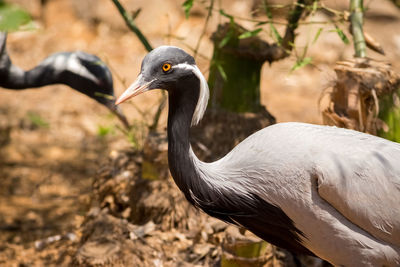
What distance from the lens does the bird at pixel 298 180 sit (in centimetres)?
196

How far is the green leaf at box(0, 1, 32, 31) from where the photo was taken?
80 centimetres

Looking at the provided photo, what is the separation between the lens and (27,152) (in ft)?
16.4

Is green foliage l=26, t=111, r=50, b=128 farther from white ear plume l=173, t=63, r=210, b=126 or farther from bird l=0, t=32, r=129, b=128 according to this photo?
white ear plume l=173, t=63, r=210, b=126

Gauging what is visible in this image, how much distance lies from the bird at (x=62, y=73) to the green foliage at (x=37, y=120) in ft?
6.67

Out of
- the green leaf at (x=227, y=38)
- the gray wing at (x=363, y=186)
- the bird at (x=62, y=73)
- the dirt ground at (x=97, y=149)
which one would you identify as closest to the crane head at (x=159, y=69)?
the dirt ground at (x=97, y=149)

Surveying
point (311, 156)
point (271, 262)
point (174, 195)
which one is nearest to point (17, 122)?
point (174, 195)

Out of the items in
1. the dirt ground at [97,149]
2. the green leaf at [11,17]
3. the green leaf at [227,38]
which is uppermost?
the green leaf at [11,17]

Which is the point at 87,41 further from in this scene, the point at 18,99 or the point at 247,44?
the point at 247,44

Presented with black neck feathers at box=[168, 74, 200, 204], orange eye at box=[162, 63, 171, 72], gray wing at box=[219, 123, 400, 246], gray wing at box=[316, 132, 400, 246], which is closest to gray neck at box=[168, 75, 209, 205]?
black neck feathers at box=[168, 74, 200, 204]

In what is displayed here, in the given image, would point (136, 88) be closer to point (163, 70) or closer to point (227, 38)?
point (163, 70)

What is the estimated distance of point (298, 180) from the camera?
6.50 feet

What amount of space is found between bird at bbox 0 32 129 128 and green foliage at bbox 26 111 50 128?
2033 mm

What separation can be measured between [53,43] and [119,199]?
422 cm

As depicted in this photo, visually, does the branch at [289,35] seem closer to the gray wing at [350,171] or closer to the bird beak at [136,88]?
the gray wing at [350,171]
